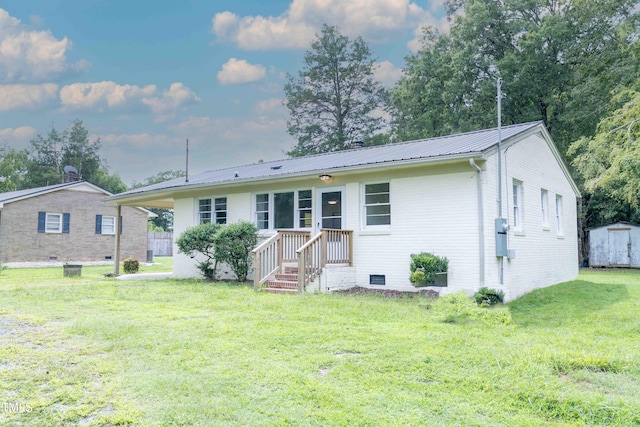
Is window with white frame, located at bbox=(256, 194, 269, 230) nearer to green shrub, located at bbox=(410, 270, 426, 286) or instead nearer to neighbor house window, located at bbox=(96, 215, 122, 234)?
green shrub, located at bbox=(410, 270, 426, 286)

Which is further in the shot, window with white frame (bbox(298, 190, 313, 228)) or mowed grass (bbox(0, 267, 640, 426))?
window with white frame (bbox(298, 190, 313, 228))

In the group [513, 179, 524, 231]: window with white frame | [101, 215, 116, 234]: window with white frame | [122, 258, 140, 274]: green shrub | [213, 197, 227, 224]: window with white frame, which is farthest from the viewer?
[101, 215, 116, 234]: window with white frame

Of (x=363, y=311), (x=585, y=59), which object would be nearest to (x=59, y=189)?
(x=363, y=311)

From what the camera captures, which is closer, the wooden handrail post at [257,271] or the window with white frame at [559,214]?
the wooden handrail post at [257,271]

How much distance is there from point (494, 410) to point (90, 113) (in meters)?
48.0

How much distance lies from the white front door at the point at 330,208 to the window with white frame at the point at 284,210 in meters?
0.35

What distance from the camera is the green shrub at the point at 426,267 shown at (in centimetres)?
902

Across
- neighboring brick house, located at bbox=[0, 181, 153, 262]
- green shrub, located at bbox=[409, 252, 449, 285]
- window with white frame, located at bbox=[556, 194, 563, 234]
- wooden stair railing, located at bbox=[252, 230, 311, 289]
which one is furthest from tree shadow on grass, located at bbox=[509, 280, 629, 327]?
neighboring brick house, located at bbox=[0, 181, 153, 262]

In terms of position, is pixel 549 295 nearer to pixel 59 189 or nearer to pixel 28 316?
pixel 28 316

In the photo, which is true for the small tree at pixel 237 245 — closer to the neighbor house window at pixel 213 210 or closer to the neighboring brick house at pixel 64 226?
the neighbor house window at pixel 213 210

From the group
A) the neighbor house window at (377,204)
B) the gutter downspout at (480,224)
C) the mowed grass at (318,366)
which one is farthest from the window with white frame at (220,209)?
the gutter downspout at (480,224)

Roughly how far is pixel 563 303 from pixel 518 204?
2.79 metres

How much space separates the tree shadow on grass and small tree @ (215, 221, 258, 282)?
6.60 meters

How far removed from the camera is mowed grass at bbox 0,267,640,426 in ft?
10.5
